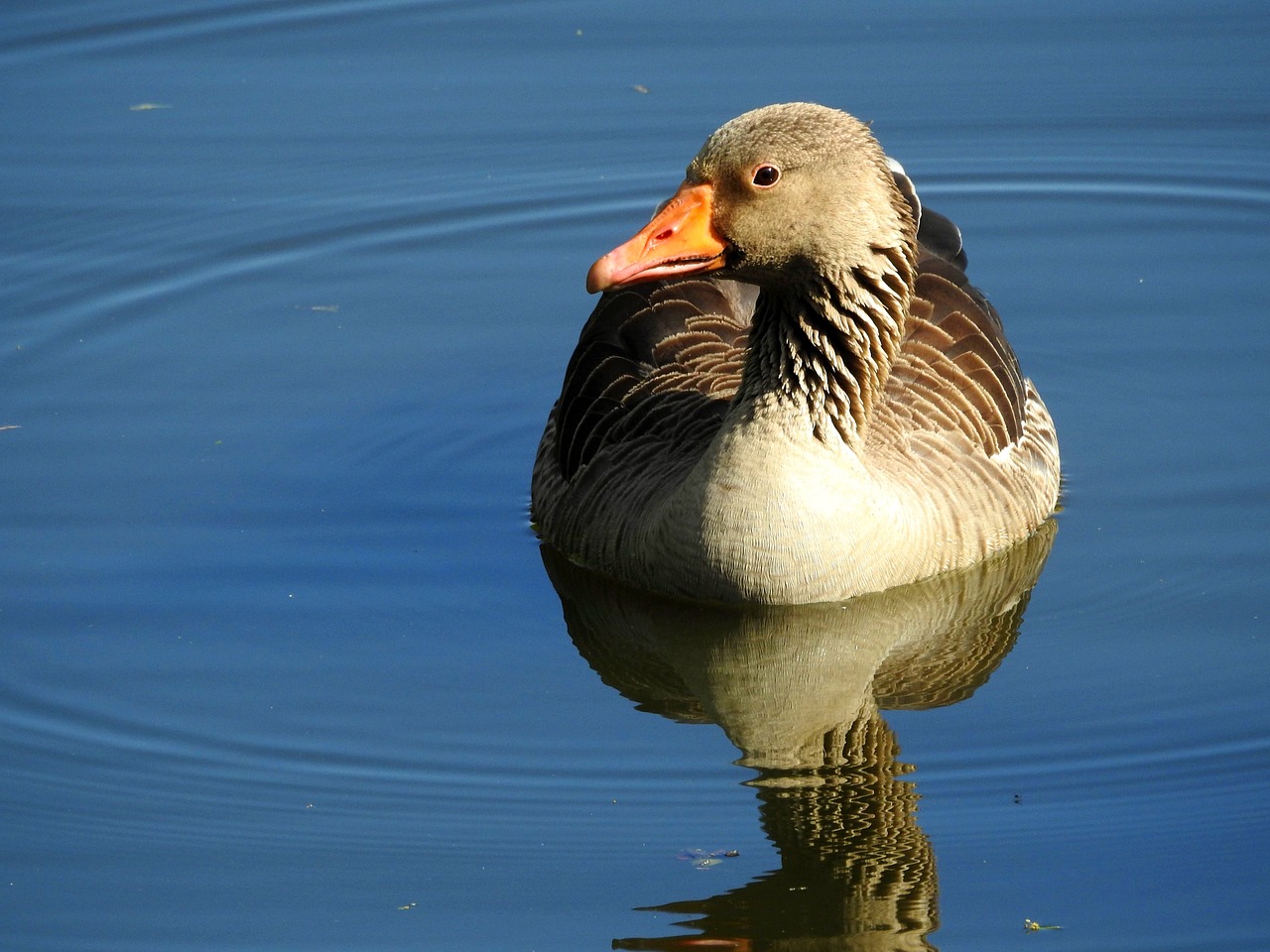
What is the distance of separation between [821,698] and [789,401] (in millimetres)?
1387

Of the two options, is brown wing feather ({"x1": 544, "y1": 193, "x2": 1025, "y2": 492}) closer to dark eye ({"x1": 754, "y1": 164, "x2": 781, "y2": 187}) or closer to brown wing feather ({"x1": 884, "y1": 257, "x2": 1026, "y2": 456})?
brown wing feather ({"x1": 884, "y1": 257, "x2": 1026, "y2": 456})

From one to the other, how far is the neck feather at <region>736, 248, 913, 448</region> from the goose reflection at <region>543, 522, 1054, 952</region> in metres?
0.98

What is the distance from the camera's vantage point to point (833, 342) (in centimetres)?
966

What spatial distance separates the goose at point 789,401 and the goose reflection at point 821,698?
0.15 metres

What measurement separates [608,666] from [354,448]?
2.76 meters

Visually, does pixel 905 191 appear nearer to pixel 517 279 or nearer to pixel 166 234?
pixel 517 279

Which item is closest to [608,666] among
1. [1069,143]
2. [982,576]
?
[982,576]

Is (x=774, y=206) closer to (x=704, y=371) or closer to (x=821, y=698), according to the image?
(x=704, y=371)

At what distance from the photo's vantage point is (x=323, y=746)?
8789 mm

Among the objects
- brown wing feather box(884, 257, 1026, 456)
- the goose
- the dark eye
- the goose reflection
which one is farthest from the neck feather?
the goose reflection

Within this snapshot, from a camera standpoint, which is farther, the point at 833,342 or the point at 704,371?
the point at 704,371

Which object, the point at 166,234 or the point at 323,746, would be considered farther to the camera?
the point at 166,234

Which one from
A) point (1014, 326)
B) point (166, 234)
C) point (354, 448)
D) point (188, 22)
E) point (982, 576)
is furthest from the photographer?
point (188, 22)

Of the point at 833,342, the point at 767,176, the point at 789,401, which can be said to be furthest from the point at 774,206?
the point at 789,401
